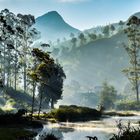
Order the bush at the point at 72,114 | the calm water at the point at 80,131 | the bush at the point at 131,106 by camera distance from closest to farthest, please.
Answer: the calm water at the point at 80,131 < the bush at the point at 72,114 < the bush at the point at 131,106

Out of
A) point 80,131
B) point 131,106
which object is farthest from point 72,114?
point 131,106

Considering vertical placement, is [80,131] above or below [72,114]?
below

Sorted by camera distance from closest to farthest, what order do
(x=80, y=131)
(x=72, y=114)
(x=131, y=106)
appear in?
(x=80, y=131) → (x=72, y=114) → (x=131, y=106)

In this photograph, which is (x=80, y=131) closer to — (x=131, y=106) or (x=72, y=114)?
(x=72, y=114)

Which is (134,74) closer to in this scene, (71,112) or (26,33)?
(26,33)

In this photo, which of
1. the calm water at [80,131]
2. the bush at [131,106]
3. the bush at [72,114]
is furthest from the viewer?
the bush at [131,106]

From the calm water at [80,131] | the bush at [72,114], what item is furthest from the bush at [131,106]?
the calm water at [80,131]

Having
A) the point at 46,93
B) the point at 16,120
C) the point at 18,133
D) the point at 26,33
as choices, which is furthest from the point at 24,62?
the point at 18,133

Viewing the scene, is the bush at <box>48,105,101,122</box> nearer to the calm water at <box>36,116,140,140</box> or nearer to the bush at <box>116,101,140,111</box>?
the calm water at <box>36,116,140,140</box>

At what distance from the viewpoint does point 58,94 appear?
4432 inches

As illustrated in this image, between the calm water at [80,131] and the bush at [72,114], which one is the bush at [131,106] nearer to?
the bush at [72,114]

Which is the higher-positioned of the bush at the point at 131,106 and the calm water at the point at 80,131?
the bush at the point at 131,106

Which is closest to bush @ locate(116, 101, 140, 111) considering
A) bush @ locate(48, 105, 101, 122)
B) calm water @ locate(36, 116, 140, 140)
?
bush @ locate(48, 105, 101, 122)

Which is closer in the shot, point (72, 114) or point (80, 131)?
point (80, 131)
